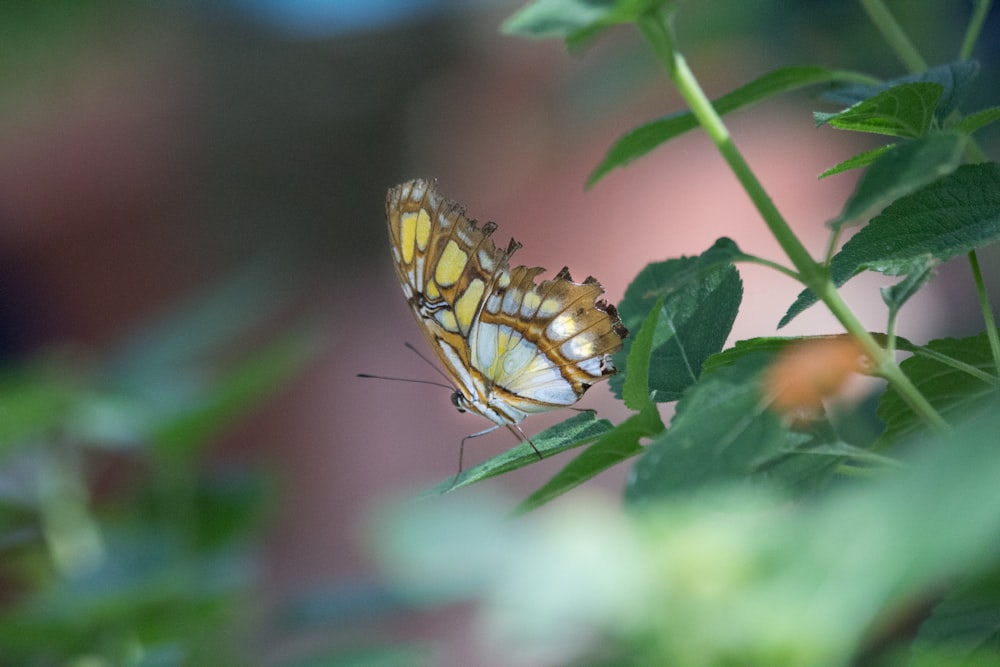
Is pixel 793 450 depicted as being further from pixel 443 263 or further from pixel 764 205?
pixel 443 263

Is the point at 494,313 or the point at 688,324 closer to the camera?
the point at 688,324

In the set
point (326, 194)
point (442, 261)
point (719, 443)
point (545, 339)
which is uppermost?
point (326, 194)

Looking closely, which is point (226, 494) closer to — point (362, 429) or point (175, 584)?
point (175, 584)

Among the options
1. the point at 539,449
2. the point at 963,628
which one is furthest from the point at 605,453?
the point at 963,628

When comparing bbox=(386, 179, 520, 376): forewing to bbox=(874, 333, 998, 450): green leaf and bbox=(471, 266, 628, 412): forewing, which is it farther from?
bbox=(874, 333, 998, 450): green leaf

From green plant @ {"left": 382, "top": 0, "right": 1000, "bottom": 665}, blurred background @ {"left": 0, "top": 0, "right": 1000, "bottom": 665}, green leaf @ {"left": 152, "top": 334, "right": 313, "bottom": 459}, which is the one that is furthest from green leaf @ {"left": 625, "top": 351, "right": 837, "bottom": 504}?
blurred background @ {"left": 0, "top": 0, "right": 1000, "bottom": 665}

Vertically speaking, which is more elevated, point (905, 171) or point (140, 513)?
point (140, 513)
